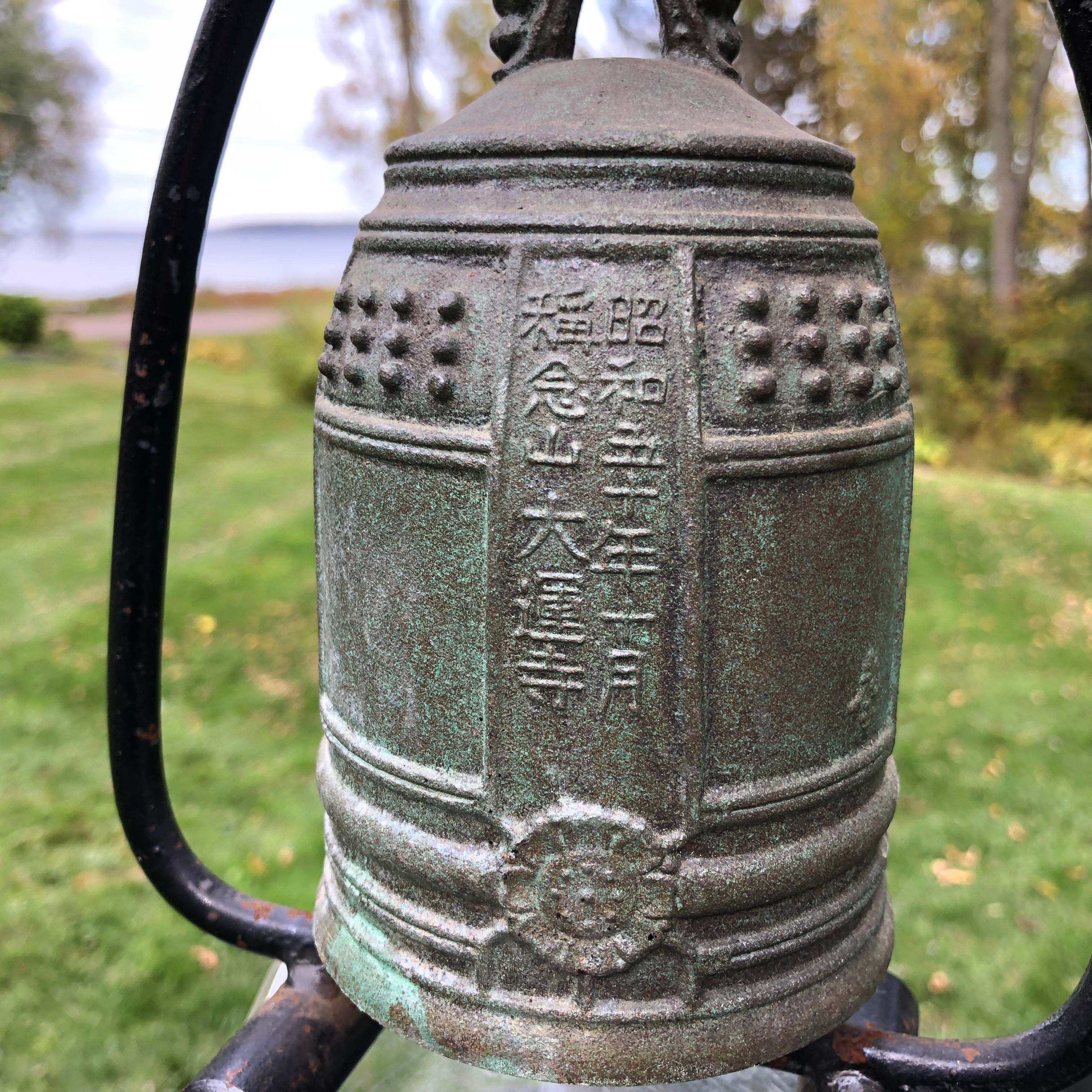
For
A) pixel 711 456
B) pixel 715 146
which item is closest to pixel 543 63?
pixel 715 146

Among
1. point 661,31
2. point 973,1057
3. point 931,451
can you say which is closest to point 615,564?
point 661,31

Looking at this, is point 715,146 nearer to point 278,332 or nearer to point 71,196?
point 278,332

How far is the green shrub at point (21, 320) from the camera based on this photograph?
11.4 metres

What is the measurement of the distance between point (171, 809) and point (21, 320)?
36.9 feet

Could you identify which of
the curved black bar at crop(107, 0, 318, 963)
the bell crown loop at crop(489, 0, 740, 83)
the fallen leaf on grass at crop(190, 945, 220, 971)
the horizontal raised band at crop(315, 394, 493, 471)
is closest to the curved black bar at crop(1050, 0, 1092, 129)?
the bell crown loop at crop(489, 0, 740, 83)

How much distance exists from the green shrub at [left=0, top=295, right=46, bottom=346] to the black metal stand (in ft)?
36.7

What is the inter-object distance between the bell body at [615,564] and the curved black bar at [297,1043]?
351 millimetres

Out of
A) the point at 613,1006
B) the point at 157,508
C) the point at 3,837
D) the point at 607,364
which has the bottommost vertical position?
the point at 3,837

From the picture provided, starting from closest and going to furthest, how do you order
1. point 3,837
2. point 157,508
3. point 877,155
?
point 157,508, point 3,837, point 877,155

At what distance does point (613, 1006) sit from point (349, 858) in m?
0.48

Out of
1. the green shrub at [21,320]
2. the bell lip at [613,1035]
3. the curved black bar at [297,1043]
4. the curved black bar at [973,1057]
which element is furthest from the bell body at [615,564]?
the green shrub at [21,320]

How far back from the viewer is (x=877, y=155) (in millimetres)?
12336

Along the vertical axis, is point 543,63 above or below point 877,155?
below

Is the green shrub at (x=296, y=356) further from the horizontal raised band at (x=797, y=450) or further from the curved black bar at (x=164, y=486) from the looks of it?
the horizontal raised band at (x=797, y=450)
